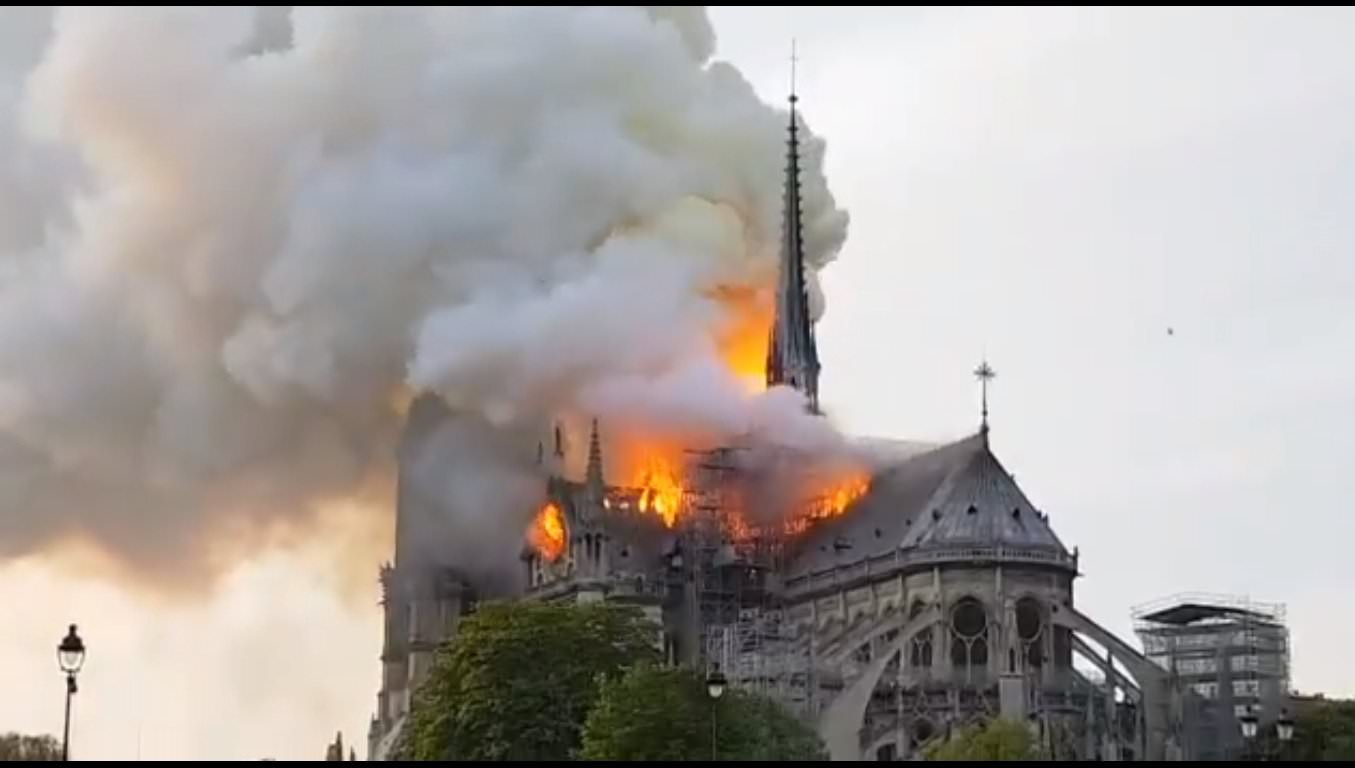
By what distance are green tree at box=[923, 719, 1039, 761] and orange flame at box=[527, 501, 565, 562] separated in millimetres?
43565

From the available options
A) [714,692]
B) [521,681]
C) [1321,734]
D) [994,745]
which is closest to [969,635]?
[1321,734]

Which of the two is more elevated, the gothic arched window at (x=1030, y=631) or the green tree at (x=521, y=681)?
the gothic arched window at (x=1030, y=631)

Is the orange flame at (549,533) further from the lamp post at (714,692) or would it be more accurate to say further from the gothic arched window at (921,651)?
the lamp post at (714,692)

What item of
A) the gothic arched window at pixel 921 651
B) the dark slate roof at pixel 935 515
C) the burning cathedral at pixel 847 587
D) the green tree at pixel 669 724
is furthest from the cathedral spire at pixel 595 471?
the green tree at pixel 669 724

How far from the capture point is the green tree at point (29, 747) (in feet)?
285

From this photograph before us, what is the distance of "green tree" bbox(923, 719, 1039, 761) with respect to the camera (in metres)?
74.3

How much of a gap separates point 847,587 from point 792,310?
28031 millimetres

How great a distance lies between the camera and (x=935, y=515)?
11106 centimetres

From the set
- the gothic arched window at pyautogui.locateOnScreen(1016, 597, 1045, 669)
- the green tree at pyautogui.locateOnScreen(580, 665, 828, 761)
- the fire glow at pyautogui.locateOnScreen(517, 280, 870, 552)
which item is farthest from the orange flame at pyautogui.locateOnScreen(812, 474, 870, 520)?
the green tree at pyautogui.locateOnScreen(580, 665, 828, 761)

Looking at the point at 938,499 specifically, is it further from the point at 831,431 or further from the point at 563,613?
the point at 563,613

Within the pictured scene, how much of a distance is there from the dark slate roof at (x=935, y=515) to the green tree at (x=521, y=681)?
67.5 ft

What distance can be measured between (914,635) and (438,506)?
35921 millimetres

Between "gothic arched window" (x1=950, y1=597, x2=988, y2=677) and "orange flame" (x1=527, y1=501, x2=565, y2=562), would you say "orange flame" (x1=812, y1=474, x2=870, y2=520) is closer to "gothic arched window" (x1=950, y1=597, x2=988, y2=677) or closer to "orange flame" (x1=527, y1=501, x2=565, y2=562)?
"orange flame" (x1=527, y1=501, x2=565, y2=562)

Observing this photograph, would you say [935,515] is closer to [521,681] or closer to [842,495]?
[842,495]
